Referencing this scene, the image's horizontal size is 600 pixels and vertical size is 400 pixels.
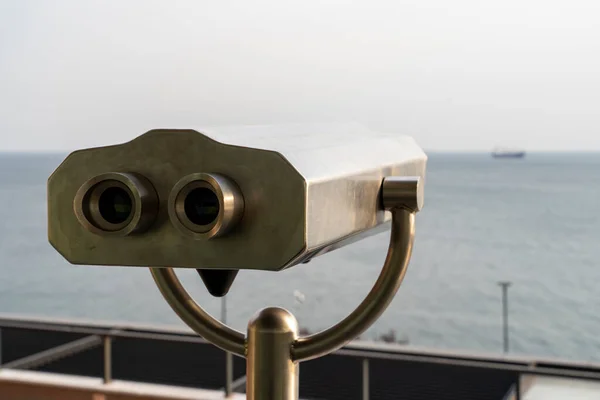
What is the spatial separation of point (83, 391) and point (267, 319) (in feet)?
8.85

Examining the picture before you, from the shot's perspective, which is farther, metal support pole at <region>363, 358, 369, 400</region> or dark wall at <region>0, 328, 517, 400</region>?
dark wall at <region>0, 328, 517, 400</region>

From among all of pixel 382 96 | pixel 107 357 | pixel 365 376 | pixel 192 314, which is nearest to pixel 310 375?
pixel 107 357

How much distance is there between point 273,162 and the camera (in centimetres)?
37

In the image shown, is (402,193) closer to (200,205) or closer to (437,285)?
(200,205)

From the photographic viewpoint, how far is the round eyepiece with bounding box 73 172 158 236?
1.23 feet

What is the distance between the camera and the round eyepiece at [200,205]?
0.36 metres

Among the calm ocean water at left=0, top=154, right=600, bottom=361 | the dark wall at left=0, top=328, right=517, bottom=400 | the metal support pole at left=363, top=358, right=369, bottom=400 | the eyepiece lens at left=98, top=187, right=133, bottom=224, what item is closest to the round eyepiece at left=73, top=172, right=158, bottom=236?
the eyepiece lens at left=98, top=187, right=133, bottom=224

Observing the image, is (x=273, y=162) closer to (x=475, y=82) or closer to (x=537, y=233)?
(x=475, y=82)

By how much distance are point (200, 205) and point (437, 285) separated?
93.7ft

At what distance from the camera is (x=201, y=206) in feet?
1.21

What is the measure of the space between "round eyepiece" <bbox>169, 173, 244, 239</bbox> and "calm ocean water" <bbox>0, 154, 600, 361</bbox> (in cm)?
1709

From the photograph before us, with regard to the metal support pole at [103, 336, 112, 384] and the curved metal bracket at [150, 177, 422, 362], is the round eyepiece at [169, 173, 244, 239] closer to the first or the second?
the curved metal bracket at [150, 177, 422, 362]

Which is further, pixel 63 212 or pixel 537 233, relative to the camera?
pixel 537 233

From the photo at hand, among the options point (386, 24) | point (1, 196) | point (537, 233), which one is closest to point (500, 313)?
point (386, 24)
